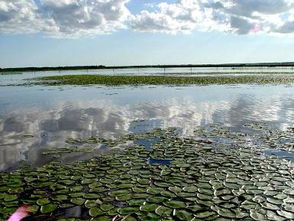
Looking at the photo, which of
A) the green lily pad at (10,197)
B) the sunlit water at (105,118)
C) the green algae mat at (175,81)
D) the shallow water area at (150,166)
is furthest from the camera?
the green algae mat at (175,81)

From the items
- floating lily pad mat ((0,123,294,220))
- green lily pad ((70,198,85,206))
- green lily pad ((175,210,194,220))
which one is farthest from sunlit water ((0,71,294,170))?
green lily pad ((175,210,194,220))

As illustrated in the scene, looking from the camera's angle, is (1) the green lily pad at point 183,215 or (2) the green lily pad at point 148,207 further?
(2) the green lily pad at point 148,207

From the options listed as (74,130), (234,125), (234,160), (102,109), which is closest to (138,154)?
(234,160)

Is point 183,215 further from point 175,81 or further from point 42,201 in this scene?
point 175,81

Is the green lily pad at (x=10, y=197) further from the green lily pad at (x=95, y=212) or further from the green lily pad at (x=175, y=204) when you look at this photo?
the green lily pad at (x=175, y=204)

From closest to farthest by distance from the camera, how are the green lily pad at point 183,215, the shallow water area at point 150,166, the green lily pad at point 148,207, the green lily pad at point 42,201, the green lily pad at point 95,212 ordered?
the green lily pad at point 183,215 < the green lily pad at point 95,212 < the green lily pad at point 148,207 < the shallow water area at point 150,166 < the green lily pad at point 42,201

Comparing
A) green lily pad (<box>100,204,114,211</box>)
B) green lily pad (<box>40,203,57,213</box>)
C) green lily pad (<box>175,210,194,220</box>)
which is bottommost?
green lily pad (<box>40,203,57,213</box>)

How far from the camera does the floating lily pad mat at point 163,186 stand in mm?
4656

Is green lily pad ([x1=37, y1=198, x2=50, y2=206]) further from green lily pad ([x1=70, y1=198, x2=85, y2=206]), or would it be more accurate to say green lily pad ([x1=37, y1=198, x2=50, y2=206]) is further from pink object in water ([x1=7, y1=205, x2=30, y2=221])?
green lily pad ([x1=70, y1=198, x2=85, y2=206])

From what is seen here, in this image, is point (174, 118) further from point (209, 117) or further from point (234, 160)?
point (234, 160)

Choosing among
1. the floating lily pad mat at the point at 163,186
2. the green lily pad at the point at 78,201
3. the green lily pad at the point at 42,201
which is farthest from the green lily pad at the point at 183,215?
the green lily pad at the point at 42,201

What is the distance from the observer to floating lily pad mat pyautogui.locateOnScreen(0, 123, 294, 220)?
466 centimetres

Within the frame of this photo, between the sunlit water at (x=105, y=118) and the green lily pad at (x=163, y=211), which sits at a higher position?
the green lily pad at (x=163, y=211)

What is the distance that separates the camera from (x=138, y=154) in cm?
780
